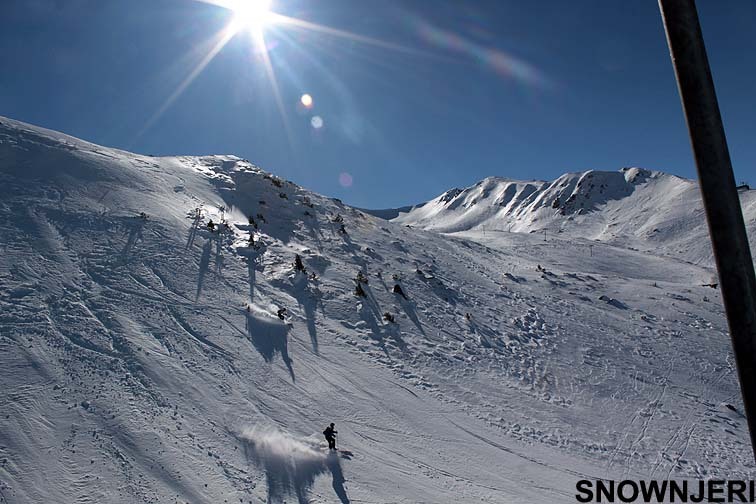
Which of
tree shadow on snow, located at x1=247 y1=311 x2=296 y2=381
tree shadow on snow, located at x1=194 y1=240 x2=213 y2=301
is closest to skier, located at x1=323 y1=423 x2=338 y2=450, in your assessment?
tree shadow on snow, located at x1=247 y1=311 x2=296 y2=381

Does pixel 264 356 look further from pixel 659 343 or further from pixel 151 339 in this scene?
pixel 659 343

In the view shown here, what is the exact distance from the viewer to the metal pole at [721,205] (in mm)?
1490

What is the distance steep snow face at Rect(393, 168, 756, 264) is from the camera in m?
57.8

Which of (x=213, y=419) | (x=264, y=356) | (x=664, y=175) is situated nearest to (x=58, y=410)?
(x=213, y=419)

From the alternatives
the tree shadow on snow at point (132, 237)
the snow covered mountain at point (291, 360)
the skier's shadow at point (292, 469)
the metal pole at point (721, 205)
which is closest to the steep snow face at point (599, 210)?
the snow covered mountain at point (291, 360)

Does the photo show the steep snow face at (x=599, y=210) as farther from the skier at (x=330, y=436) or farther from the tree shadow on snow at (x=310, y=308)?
the skier at (x=330, y=436)

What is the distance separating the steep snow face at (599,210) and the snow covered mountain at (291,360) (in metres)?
41.5

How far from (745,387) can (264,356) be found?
10.3m

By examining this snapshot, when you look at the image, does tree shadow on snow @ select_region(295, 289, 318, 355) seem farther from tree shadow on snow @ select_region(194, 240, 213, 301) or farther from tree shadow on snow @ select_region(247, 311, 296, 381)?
tree shadow on snow @ select_region(194, 240, 213, 301)

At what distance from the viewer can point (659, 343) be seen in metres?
18.1

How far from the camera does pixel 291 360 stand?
1098 centimetres

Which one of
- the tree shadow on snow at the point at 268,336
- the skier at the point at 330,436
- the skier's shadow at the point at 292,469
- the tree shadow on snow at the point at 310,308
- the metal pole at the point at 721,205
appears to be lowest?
the skier's shadow at the point at 292,469

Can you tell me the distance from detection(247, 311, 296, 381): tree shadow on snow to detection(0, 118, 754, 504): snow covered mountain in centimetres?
9

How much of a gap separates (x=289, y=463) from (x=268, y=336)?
441 centimetres
